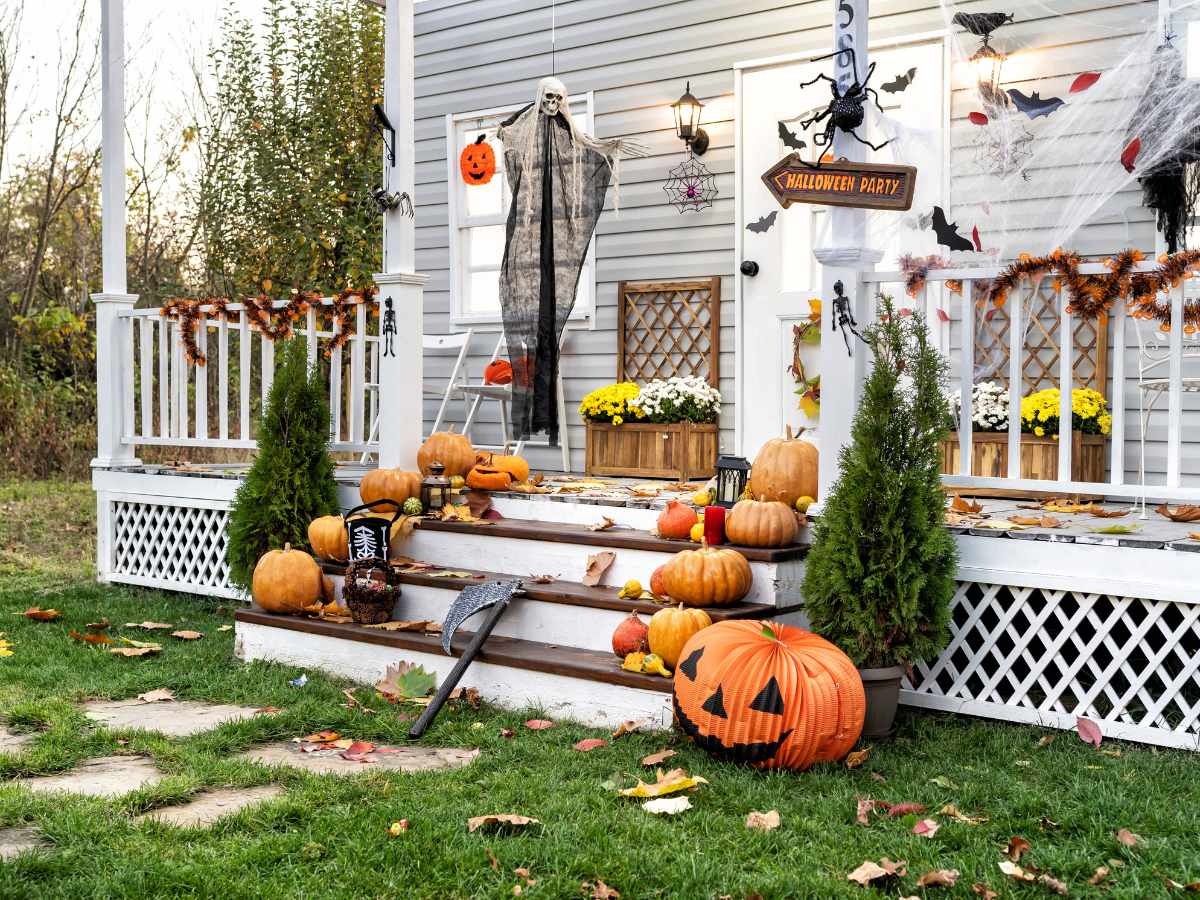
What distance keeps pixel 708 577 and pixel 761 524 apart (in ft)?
1.04

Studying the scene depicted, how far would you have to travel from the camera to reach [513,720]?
3.59m

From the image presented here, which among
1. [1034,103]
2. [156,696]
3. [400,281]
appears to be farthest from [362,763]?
[1034,103]

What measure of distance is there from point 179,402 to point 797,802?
4.30m

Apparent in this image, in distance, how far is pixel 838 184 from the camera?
362cm

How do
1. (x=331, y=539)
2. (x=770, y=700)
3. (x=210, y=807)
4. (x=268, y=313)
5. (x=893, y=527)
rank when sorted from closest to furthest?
1. (x=210, y=807)
2. (x=770, y=700)
3. (x=893, y=527)
4. (x=331, y=539)
5. (x=268, y=313)

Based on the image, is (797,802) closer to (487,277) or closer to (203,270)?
(487,277)

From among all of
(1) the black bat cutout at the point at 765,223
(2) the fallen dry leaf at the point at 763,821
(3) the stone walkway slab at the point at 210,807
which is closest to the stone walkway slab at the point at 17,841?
(3) the stone walkway slab at the point at 210,807

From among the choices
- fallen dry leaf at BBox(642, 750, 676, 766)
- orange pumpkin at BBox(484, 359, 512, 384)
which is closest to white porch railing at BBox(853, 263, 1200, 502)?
fallen dry leaf at BBox(642, 750, 676, 766)

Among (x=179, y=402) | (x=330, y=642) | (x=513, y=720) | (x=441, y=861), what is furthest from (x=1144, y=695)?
(x=179, y=402)

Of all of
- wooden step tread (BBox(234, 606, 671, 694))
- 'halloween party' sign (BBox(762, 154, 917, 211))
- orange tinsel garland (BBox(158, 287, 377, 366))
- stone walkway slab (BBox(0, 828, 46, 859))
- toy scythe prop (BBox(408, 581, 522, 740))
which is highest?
'halloween party' sign (BBox(762, 154, 917, 211))

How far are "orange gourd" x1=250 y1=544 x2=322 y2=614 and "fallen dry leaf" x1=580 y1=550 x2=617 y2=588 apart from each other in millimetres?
1142

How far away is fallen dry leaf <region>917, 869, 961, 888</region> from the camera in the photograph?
232cm

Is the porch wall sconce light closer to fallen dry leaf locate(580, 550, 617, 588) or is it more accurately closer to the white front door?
the white front door

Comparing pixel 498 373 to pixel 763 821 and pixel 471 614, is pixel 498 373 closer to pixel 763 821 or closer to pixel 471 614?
pixel 471 614
